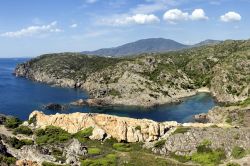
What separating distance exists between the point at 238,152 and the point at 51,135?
43.2 meters

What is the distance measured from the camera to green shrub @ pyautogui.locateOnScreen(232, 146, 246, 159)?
7500 centimetres

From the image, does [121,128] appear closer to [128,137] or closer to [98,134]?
[128,137]

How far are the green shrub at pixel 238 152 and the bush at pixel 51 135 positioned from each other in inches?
1452

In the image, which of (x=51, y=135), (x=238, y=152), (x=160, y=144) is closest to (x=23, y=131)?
(x=51, y=135)

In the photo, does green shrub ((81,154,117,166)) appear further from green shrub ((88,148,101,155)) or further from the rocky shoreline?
green shrub ((88,148,101,155))

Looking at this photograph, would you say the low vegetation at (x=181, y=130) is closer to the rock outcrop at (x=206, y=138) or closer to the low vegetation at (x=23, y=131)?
the rock outcrop at (x=206, y=138)

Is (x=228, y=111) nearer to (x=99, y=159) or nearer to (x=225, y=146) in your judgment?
(x=225, y=146)

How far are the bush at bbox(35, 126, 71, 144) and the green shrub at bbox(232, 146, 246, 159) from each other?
121 ft

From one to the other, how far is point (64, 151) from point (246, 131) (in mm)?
37869

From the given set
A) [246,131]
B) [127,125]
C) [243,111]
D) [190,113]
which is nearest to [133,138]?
[127,125]

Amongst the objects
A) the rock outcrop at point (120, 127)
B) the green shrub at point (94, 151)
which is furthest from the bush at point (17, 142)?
the green shrub at point (94, 151)

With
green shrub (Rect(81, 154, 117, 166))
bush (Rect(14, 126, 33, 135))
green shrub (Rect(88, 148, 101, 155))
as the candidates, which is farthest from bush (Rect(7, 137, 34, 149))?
green shrub (Rect(81, 154, 117, 166))

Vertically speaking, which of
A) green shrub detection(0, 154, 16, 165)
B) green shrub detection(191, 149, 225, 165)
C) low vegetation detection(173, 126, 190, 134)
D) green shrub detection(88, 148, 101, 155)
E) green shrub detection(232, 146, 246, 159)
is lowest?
green shrub detection(191, 149, 225, 165)

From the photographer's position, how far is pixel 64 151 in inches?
3137
